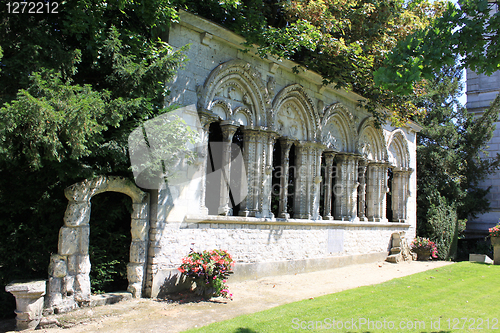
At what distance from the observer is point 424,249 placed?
46.3 ft

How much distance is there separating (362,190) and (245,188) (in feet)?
18.3

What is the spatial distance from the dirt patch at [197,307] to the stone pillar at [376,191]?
440 cm

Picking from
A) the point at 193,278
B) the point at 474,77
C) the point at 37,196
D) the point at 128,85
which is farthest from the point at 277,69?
the point at 474,77

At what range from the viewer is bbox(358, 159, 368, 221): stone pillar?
12.9 m

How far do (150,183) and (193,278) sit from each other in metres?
1.80

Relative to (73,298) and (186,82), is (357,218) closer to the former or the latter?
(186,82)

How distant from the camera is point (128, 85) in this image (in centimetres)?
588

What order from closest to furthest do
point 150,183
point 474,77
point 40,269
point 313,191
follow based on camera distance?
point 40,269 < point 150,183 < point 313,191 < point 474,77

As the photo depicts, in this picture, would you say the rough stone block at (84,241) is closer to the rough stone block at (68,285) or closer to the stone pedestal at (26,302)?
the rough stone block at (68,285)

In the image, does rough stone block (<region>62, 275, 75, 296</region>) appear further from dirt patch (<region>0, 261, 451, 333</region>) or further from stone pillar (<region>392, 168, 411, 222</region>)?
stone pillar (<region>392, 168, 411, 222</region>)

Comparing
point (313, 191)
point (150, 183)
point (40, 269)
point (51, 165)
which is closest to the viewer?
point (51, 165)

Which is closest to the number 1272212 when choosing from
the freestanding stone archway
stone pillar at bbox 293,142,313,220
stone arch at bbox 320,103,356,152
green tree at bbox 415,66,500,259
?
the freestanding stone archway

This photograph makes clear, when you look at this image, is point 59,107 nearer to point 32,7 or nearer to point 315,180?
point 32,7

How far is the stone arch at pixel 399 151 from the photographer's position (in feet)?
48.8
